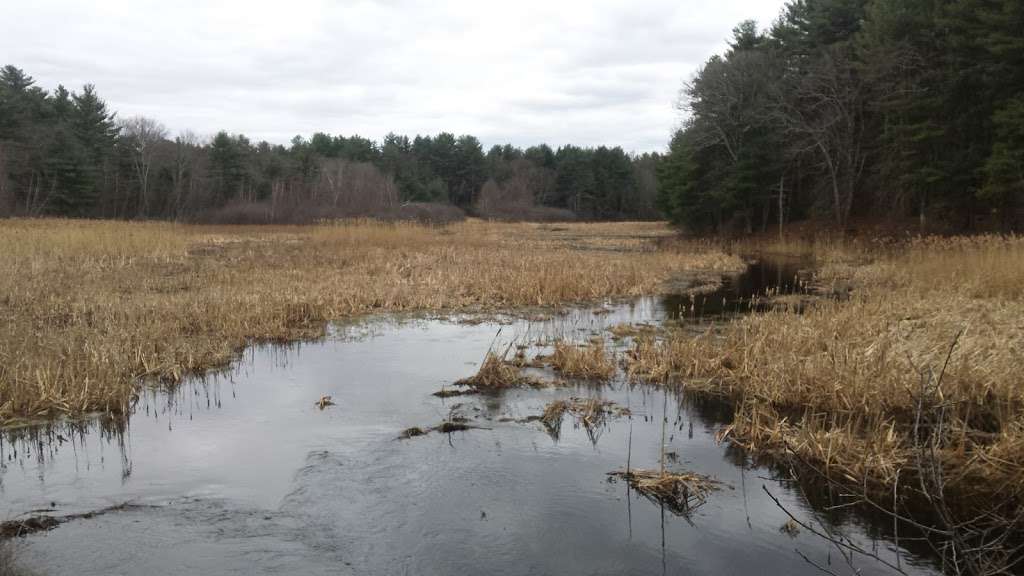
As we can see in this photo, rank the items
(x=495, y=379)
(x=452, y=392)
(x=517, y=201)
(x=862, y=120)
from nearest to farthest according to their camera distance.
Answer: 1. (x=452, y=392)
2. (x=495, y=379)
3. (x=862, y=120)
4. (x=517, y=201)

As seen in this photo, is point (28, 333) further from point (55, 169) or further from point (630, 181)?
point (630, 181)

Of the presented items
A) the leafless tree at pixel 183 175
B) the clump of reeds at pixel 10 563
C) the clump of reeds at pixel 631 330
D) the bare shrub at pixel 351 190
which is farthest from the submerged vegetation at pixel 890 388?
the leafless tree at pixel 183 175

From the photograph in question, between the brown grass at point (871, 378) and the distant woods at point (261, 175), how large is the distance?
40.8 meters

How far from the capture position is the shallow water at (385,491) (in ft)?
15.9

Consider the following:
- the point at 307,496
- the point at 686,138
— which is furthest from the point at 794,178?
the point at 307,496

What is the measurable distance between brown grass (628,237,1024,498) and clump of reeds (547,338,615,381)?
0.37 m

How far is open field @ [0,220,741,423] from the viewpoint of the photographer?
26.9 feet

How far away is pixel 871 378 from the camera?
7.61 metres

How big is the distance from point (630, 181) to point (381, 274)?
253 feet

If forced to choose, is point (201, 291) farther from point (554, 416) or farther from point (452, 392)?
point (554, 416)

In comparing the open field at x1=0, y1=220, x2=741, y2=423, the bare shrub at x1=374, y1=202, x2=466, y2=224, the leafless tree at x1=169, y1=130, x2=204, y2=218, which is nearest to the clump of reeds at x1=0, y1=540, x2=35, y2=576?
the open field at x1=0, y1=220, x2=741, y2=423

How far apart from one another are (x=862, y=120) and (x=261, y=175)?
55031mm

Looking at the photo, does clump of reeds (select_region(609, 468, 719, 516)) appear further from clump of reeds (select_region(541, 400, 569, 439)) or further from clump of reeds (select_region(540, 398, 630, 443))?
clump of reeds (select_region(541, 400, 569, 439))

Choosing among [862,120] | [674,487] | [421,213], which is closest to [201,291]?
[674,487]
